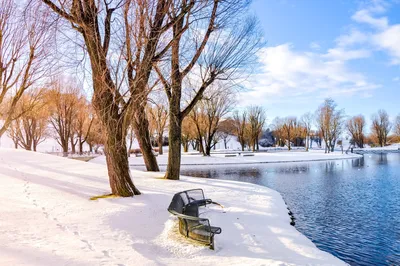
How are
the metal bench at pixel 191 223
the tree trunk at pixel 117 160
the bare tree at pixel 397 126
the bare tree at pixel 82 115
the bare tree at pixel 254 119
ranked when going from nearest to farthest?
the metal bench at pixel 191 223 → the tree trunk at pixel 117 160 → the bare tree at pixel 82 115 → the bare tree at pixel 254 119 → the bare tree at pixel 397 126

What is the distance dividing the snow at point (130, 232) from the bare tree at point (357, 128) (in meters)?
77.9

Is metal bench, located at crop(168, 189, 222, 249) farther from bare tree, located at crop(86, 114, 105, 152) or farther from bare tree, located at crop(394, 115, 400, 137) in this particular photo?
bare tree, located at crop(394, 115, 400, 137)

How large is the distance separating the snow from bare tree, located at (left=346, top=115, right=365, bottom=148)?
7791cm

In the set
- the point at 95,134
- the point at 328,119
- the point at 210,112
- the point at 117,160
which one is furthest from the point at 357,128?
the point at 117,160

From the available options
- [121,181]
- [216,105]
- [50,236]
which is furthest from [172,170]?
[216,105]

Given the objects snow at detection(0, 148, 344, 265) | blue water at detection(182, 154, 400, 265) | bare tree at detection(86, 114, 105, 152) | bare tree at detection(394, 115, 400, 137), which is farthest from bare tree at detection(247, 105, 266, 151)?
bare tree at detection(394, 115, 400, 137)

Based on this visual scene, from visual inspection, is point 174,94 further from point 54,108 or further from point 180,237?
point 54,108

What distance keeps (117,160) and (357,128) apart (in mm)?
83232

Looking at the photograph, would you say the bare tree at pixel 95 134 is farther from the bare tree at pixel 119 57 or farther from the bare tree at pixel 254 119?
the bare tree at pixel 254 119

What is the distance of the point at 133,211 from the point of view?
24.9 feet

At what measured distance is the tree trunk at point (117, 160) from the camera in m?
8.66

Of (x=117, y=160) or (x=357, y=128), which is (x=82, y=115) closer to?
(x=117, y=160)

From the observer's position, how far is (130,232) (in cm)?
623

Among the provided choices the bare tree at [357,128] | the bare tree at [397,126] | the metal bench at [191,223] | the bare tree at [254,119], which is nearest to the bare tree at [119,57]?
the metal bench at [191,223]
